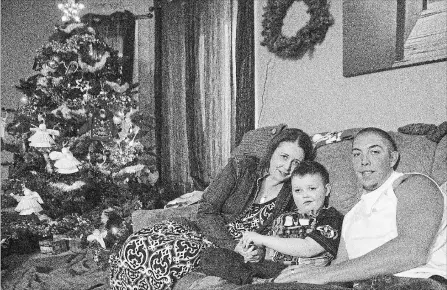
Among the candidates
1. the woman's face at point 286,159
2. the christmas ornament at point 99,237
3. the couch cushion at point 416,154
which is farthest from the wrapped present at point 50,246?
the couch cushion at point 416,154

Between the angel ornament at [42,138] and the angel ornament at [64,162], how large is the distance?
11 centimetres

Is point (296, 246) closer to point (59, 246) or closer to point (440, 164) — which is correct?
point (440, 164)

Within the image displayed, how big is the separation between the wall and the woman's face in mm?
1006

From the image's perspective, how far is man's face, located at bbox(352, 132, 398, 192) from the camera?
1.54m

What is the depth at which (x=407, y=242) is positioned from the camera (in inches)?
50.5

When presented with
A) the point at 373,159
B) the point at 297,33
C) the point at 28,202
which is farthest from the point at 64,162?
the point at 373,159

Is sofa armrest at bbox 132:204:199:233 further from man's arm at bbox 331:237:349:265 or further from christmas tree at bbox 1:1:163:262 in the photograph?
christmas tree at bbox 1:1:163:262

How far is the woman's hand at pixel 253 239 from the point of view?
A: 1725 millimetres

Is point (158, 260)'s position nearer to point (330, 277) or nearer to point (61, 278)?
point (330, 277)

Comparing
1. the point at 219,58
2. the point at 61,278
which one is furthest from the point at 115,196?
the point at 219,58

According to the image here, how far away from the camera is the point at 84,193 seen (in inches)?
145

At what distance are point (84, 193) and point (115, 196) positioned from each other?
0.28 meters

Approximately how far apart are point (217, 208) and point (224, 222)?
80 millimetres

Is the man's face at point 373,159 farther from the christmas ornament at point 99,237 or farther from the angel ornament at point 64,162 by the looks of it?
the angel ornament at point 64,162
